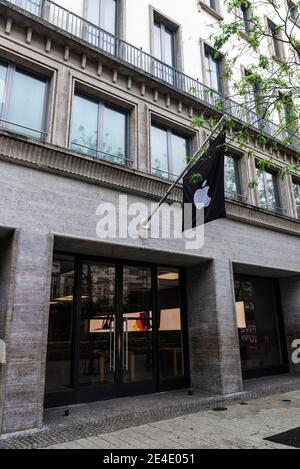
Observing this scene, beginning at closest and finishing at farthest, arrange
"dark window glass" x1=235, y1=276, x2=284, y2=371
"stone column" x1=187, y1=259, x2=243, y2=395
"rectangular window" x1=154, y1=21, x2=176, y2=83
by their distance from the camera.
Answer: "stone column" x1=187, y1=259, x2=243, y2=395 → "rectangular window" x1=154, y1=21, x2=176, y2=83 → "dark window glass" x1=235, y1=276, x2=284, y2=371

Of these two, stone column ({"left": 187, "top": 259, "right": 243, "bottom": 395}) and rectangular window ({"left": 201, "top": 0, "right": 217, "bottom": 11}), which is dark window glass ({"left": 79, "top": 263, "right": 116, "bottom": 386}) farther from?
rectangular window ({"left": 201, "top": 0, "right": 217, "bottom": 11})

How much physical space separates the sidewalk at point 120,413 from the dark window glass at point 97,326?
762mm

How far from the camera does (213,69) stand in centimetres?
1420

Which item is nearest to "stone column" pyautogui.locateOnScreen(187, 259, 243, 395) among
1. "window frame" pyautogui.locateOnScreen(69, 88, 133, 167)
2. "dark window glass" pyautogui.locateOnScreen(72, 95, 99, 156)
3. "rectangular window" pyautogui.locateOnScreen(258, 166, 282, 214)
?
"window frame" pyautogui.locateOnScreen(69, 88, 133, 167)

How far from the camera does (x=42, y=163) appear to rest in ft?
25.5

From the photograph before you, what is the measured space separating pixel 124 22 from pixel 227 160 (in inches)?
236

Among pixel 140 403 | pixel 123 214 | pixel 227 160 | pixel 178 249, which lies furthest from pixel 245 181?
pixel 140 403

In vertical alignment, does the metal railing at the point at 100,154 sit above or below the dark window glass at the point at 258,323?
above

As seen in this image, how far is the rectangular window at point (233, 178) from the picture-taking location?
41.9ft

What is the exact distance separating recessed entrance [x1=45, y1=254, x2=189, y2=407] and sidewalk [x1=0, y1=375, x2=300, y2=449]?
0.45 meters

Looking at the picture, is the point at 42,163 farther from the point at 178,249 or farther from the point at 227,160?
the point at 227,160

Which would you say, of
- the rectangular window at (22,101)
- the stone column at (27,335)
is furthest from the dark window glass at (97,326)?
the rectangular window at (22,101)
